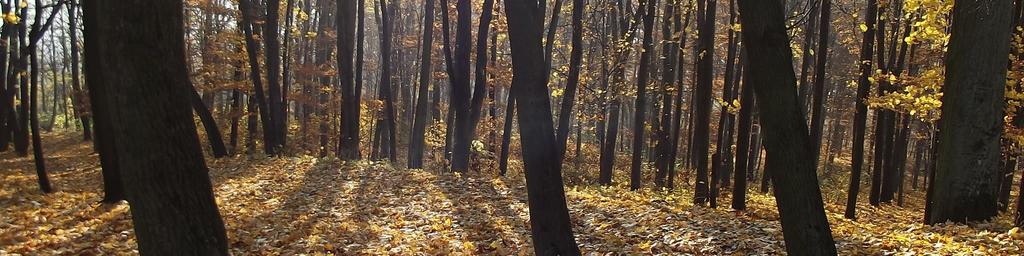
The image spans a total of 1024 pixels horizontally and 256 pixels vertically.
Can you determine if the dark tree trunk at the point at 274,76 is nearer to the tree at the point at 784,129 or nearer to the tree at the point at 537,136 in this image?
the tree at the point at 537,136

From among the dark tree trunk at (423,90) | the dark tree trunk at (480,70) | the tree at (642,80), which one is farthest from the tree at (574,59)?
the dark tree trunk at (423,90)

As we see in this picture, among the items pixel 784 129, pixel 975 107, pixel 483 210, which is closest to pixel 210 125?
pixel 483 210

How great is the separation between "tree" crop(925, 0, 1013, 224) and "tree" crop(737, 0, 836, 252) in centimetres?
458

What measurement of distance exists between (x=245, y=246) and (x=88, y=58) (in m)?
4.36

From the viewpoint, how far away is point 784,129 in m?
4.77

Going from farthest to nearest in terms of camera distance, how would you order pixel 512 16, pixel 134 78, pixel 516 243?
pixel 516 243
pixel 512 16
pixel 134 78

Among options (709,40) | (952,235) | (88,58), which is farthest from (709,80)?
(88,58)

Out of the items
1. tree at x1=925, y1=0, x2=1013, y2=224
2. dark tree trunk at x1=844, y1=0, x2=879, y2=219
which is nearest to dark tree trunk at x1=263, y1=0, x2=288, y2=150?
dark tree trunk at x1=844, y1=0, x2=879, y2=219

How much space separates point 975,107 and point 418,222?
853 cm

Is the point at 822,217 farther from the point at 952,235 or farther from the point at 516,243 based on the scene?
the point at 516,243

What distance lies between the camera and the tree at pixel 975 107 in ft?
25.4

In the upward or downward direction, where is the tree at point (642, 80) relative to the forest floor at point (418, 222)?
upward

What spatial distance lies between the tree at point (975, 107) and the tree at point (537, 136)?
18.4 ft

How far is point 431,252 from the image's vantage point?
27.6 ft
